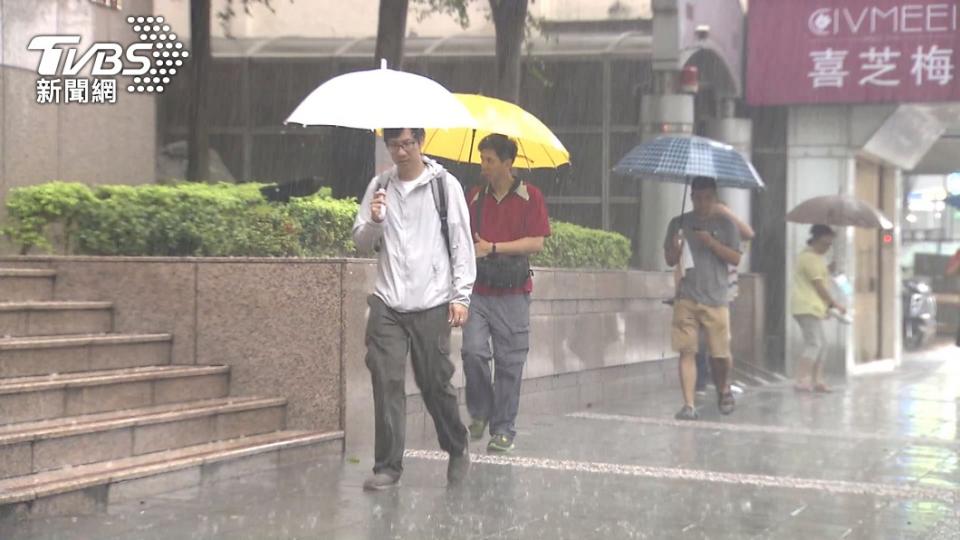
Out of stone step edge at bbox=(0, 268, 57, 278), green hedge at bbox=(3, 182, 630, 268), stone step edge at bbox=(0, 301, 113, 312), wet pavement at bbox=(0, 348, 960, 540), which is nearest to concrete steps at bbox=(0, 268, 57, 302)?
stone step edge at bbox=(0, 268, 57, 278)

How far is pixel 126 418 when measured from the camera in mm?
7449

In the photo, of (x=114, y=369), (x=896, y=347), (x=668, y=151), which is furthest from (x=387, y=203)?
(x=896, y=347)

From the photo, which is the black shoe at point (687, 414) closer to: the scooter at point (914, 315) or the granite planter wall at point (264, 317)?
the granite planter wall at point (264, 317)

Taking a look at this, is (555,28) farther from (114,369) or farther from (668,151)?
(114,369)

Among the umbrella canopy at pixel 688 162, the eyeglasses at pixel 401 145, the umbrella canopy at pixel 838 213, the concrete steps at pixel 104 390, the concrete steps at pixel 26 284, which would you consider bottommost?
the concrete steps at pixel 104 390

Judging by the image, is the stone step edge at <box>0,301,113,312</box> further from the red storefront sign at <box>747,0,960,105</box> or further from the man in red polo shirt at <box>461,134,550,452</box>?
the red storefront sign at <box>747,0,960,105</box>

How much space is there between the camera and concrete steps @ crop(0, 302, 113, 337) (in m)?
8.20

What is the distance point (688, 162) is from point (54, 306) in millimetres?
5630

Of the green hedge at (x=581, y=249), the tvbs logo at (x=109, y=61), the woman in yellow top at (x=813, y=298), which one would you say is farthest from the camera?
the woman in yellow top at (x=813, y=298)

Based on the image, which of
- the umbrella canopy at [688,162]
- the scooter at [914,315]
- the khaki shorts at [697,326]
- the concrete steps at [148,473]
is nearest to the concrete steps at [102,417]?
the concrete steps at [148,473]

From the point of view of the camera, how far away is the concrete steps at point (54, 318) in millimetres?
8195

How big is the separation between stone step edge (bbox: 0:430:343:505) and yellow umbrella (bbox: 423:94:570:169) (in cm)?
221

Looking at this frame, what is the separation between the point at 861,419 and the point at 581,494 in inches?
224

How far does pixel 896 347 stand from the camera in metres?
20.8
